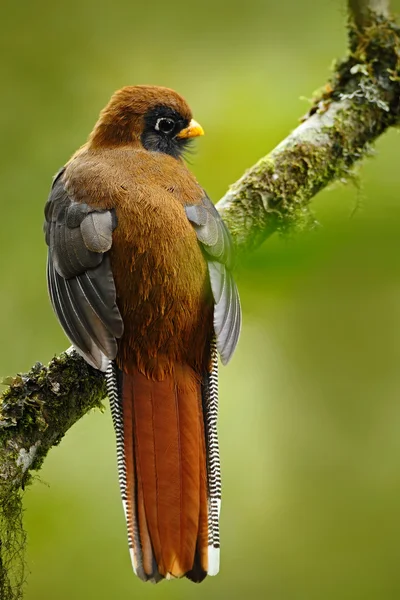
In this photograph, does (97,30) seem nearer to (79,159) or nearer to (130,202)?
(79,159)

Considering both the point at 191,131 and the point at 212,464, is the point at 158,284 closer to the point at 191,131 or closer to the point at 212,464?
the point at 212,464

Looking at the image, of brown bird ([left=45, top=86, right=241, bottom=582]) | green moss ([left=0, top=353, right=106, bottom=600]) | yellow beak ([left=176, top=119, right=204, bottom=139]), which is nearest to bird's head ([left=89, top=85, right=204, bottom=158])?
yellow beak ([left=176, top=119, right=204, bottom=139])

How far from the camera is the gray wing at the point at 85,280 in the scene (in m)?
2.70

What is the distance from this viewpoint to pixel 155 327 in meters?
2.75

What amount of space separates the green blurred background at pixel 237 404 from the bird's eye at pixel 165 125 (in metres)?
0.82

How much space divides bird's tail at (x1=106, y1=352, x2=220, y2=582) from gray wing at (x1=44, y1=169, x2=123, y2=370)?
0.43 feet

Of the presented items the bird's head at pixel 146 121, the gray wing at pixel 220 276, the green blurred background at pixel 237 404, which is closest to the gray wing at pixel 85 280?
the gray wing at pixel 220 276

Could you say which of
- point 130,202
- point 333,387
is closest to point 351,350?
point 333,387

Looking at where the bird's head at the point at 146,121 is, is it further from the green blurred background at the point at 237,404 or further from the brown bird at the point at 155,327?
the green blurred background at the point at 237,404

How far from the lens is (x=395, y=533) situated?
15.4 ft

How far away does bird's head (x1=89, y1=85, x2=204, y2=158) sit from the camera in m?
3.45

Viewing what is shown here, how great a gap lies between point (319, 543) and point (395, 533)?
48 cm

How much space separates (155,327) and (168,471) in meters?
0.52

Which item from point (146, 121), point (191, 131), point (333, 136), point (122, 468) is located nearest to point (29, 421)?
point (122, 468)
